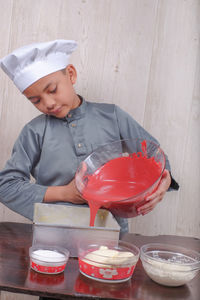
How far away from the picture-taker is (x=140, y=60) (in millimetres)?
1508

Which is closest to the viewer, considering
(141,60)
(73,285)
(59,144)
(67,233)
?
(73,285)

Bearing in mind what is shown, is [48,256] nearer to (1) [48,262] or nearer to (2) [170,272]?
(1) [48,262]

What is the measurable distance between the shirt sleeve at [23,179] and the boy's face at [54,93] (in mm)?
130

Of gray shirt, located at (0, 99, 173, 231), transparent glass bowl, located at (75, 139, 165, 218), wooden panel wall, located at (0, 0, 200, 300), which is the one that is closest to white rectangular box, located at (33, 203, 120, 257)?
transparent glass bowl, located at (75, 139, 165, 218)

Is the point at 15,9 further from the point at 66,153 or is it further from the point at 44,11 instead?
the point at 66,153

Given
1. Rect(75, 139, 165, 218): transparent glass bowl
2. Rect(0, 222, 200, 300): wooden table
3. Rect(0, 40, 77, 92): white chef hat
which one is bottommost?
Rect(0, 222, 200, 300): wooden table

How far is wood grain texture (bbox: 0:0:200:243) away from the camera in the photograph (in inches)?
58.8

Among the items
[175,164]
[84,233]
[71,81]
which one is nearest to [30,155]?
[71,81]

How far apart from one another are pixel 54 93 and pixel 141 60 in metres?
0.50

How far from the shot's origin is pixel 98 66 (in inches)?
59.8

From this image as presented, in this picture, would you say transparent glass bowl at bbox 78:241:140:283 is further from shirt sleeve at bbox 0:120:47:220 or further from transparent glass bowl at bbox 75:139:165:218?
shirt sleeve at bbox 0:120:47:220

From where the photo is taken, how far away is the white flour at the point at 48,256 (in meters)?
0.77

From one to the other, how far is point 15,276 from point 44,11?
3.76 feet

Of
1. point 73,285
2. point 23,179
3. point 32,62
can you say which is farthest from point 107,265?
point 32,62
